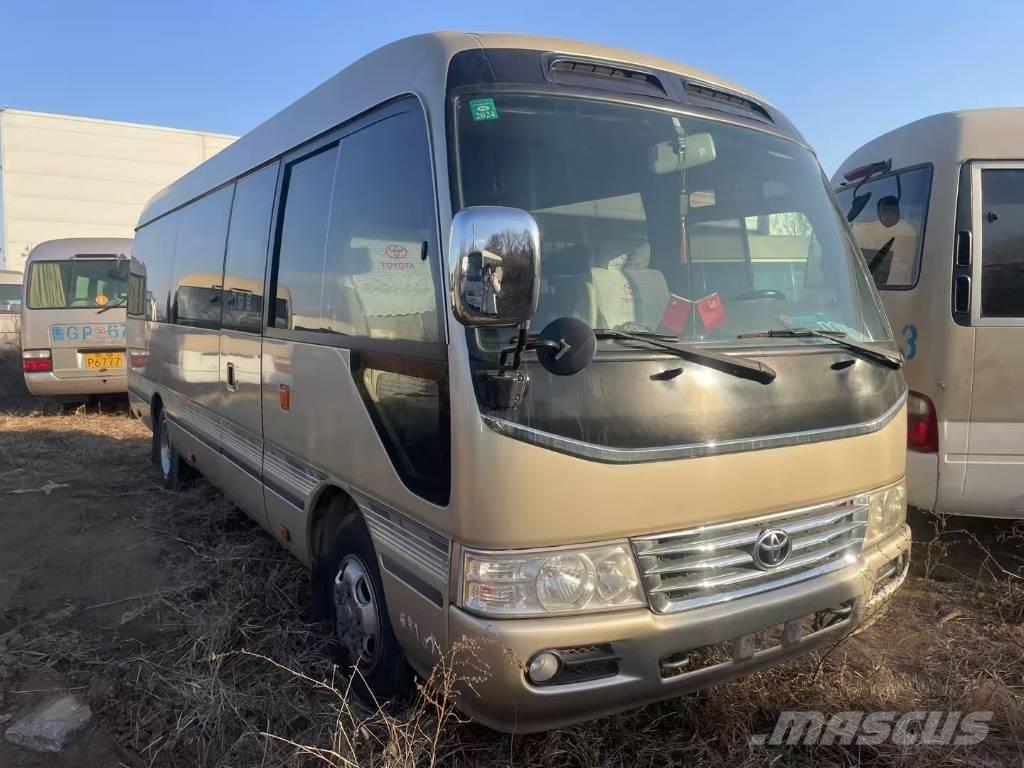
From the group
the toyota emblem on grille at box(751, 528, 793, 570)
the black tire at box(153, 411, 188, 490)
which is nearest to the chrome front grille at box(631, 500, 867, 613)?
the toyota emblem on grille at box(751, 528, 793, 570)

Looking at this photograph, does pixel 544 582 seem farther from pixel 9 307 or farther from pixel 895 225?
pixel 9 307

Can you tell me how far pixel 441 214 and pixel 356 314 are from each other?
783 mm

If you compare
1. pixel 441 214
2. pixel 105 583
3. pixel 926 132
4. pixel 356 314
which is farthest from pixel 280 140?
pixel 926 132

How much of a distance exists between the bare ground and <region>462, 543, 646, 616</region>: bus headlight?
1.01 ft

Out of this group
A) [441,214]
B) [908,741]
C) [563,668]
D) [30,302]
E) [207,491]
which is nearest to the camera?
[563,668]

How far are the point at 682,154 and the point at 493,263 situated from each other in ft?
4.09

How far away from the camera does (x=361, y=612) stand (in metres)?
3.07

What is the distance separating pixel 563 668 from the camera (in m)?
2.28

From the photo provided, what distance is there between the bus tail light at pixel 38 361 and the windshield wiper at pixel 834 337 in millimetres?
10455

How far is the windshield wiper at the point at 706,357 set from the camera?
240 centimetres

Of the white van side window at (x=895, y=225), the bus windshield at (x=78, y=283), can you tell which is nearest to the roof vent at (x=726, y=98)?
the white van side window at (x=895, y=225)

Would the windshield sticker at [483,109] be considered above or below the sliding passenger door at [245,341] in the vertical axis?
above

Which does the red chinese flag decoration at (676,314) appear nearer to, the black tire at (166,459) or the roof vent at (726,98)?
the roof vent at (726,98)

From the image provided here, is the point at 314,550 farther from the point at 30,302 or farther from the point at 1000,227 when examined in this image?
the point at 30,302
